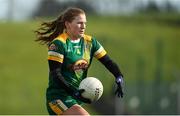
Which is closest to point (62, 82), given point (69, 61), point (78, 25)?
point (69, 61)

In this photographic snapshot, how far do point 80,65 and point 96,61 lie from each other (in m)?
13.9

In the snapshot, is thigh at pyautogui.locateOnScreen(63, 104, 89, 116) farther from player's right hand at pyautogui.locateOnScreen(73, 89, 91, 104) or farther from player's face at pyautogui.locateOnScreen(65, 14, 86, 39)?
player's face at pyautogui.locateOnScreen(65, 14, 86, 39)

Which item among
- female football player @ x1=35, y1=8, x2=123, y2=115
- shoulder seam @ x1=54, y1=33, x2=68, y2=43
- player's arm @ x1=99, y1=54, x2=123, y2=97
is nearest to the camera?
female football player @ x1=35, y1=8, x2=123, y2=115

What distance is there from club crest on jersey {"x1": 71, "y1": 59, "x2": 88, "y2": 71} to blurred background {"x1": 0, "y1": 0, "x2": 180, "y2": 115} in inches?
519

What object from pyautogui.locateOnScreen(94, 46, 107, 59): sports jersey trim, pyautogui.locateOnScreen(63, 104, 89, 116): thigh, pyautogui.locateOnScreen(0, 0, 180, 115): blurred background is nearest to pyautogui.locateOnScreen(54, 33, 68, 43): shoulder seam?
pyautogui.locateOnScreen(94, 46, 107, 59): sports jersey trim

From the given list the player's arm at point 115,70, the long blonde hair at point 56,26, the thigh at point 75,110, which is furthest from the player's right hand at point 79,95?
the long blonde hair at point 56,26

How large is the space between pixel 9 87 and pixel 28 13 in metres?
6.62

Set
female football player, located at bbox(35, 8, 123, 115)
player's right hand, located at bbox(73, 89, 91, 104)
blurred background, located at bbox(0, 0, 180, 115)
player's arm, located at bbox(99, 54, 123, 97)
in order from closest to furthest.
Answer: player's right hand, located at bbox(73, 89, 91, 104), female football player, located at bbox(35, 8, 123, 115), player's arm, located at bbox(99, 54, 123, 97), blurred background, located at bbox(0, 0, 180, 115)

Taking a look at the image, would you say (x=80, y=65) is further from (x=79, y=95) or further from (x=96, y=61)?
(x=96, y=61)

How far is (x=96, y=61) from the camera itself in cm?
2128

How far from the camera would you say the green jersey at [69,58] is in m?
7.36

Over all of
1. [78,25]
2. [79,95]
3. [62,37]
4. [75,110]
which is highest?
[78,25]

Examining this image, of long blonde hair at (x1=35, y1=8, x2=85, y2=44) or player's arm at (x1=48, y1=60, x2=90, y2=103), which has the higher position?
long blonde hair at (x1=35, y1=8, x2=85, y2=44)

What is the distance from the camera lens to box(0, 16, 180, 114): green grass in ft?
72.5
